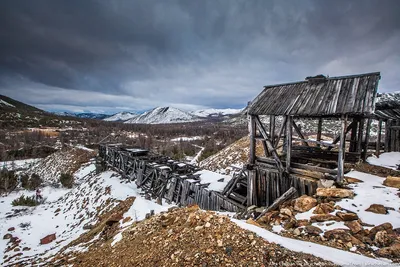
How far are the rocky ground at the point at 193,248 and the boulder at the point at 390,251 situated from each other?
1326 mm

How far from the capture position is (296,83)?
1026 cm

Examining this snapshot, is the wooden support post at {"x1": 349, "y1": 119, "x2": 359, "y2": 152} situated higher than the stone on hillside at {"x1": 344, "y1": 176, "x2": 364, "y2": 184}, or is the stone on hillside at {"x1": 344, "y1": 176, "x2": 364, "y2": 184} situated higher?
the wooden support post at {"x1": 349, "y1": 119, "x2": 359, "y2": 152}

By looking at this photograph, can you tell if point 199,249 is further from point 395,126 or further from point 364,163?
point 395,126

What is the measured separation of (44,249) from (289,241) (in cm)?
1325

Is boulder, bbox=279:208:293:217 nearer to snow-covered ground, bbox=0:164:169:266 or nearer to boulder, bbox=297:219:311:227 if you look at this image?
boulder, bbox=297:219:311:227

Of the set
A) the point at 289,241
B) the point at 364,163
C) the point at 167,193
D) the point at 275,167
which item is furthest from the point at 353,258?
the point at 167,193

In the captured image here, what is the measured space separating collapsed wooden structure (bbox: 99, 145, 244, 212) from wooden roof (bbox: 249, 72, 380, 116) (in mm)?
5440

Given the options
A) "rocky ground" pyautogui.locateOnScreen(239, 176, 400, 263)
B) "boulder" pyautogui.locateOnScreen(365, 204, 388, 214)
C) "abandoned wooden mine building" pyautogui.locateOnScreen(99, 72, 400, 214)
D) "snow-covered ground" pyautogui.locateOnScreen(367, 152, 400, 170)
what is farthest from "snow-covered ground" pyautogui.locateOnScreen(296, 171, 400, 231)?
"snow-covered ground" pyautogui.locateOnScreen(367, 152, 400, 170)

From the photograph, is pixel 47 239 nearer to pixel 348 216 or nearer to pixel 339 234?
pixel 339 234

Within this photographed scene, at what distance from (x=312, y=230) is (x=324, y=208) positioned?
4.12ft

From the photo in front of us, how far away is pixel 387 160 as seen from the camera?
11172mm

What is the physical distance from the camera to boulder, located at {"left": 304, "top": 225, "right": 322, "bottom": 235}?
200 inches

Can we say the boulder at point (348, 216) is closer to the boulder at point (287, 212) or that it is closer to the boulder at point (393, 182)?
the boulder at point (287, 212)

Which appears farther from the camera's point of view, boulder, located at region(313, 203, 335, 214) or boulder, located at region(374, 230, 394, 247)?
boulder, located at region(313, 203, 335, 214)
